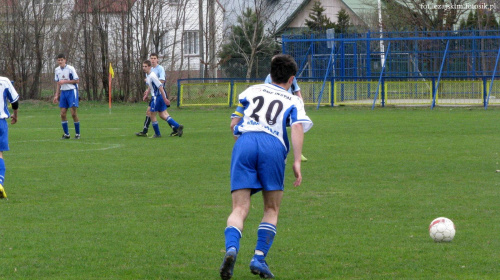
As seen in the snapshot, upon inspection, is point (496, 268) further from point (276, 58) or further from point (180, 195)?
point (180, 195)

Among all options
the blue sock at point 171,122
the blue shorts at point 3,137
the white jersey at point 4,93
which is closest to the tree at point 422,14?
the blue sock at point 171,122

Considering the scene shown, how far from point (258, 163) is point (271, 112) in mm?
382

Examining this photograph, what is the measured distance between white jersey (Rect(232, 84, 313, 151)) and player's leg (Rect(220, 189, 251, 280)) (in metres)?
0.47

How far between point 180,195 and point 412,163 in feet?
15.2

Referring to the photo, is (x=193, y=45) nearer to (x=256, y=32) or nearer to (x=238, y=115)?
(x=256, y=32)

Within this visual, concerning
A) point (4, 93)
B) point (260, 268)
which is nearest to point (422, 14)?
point (4, 93)

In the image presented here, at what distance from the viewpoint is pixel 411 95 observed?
28.9 meters

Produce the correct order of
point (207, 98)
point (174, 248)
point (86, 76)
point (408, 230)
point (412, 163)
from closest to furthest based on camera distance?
1. point (174, 248)
2. point (408, 230)
3. point (412, 163)
4. point (207, 98)
5. point (86, 76)

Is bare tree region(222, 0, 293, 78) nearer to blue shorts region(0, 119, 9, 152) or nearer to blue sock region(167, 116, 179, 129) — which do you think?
blue sock region(167, 116, 179, 129)

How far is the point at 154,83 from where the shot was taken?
17797mm

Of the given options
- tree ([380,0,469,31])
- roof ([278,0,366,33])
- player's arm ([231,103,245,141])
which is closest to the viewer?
player's arm ([231,103,245,141])

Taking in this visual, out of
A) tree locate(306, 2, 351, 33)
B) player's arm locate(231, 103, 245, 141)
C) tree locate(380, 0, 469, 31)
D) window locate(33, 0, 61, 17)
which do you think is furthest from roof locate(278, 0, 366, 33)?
player's arm locate(231, 103, 245, 141)

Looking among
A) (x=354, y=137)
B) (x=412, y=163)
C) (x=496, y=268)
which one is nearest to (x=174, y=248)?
(x=496, y=268)

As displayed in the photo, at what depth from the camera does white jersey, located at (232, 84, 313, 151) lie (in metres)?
5.42
